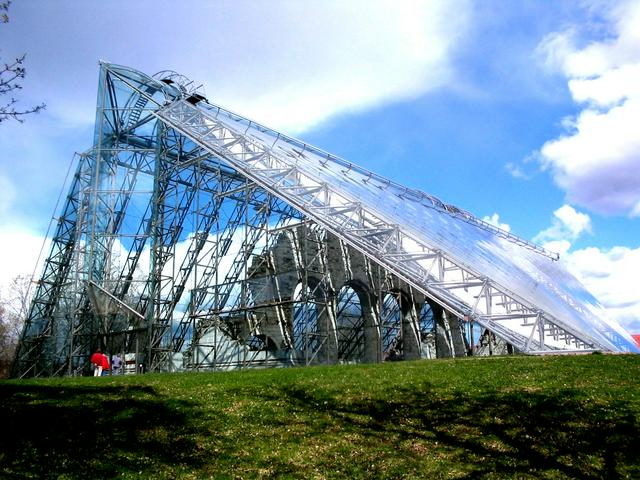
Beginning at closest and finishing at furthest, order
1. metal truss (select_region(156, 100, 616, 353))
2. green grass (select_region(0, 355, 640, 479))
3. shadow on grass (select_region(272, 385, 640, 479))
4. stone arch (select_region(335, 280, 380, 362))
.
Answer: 1. shadow on grass (select_region(272, 385, 640, 479))
2. green grass (select_region(0, 355, 640, 479))
3. metal truss (select_region(156, 100, 616, 353))
4. stone arch (select_region(335, 280, 380, 362))

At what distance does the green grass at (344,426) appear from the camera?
8469 mm

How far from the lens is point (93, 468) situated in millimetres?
8336

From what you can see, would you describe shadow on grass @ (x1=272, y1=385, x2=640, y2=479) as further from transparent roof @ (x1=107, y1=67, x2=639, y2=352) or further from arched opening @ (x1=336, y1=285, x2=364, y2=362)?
arched opening @ (x1=336, y1=285, x2=364, y2=362)

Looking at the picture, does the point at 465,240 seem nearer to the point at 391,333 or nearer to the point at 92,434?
the point at 391,333

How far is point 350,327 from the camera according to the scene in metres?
31.9

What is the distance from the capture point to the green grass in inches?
333

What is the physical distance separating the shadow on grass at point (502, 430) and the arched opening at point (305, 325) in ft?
39.3

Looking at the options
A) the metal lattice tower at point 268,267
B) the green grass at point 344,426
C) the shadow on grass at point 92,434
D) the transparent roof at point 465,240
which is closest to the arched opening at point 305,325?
the metal lattice tower at point 268,267

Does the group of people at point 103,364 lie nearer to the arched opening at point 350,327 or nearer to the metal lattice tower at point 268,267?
the metal lattice tower at point 268,267

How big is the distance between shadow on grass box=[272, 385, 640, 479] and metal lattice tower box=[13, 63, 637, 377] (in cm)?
550

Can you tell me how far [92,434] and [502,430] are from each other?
6.80 metres

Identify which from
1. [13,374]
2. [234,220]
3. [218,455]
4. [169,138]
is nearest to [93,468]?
[218,455]

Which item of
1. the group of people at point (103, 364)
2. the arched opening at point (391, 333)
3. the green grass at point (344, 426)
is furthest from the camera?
the arched opening at point (391, 333)

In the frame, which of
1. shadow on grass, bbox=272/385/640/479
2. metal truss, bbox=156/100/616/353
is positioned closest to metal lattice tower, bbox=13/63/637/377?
metal truss, bbox=156/100/616/353
